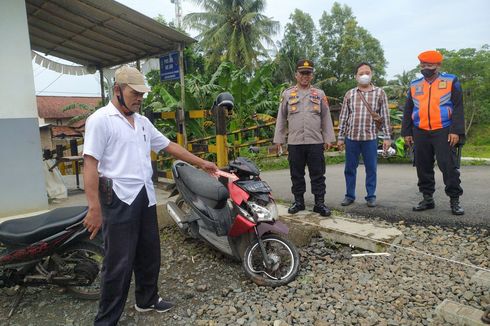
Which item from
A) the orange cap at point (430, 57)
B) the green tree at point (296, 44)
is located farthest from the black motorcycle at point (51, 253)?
the green tree at point (296, 44)

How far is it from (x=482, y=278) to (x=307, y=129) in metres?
2.25

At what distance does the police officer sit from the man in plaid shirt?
1.57 ft

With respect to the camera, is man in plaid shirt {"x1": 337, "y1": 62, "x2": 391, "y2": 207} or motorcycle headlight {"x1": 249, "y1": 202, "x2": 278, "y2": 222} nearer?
motorcycle headlight {"x1": 249, "y1": 202, "x2": 278, "y2": 222}

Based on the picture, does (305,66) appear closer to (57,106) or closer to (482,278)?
(482,278)

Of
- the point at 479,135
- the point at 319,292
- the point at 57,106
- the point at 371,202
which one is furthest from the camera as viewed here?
the point at 57,106

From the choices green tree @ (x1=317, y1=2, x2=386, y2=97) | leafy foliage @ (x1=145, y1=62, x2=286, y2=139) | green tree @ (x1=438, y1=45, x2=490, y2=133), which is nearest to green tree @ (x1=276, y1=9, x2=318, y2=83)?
green tree @ (x1=317, y1=2, x2=386, y2=97)

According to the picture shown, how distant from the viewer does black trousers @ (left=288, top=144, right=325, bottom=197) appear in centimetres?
443

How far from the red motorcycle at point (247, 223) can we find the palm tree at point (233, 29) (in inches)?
882

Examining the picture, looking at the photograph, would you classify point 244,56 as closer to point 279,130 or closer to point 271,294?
point 279,130

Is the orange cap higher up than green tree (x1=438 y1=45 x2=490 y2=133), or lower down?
lower down

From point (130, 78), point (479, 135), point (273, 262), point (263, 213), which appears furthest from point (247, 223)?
point (479, 135)

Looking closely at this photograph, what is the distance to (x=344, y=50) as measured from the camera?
101 ft

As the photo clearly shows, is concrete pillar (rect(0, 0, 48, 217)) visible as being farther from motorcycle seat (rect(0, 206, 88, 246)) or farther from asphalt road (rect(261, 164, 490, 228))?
asphalt road (rect(261, 164, 490, 228))

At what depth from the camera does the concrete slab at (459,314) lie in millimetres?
2266
